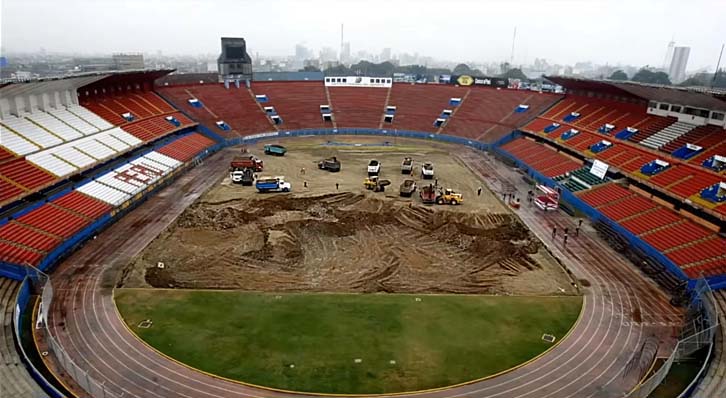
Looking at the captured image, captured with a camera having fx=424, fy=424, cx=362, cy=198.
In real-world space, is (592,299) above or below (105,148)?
below

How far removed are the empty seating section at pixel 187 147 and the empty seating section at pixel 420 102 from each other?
1342 inches

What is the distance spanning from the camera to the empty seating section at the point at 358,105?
80.9 metres

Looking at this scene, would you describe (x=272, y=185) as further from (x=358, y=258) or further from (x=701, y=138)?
(x=701, y=138)

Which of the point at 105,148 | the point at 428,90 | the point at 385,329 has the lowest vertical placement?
the point at 385,329

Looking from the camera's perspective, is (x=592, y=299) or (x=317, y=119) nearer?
(x=592, y=299)

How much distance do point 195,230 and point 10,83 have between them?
21.2 metres

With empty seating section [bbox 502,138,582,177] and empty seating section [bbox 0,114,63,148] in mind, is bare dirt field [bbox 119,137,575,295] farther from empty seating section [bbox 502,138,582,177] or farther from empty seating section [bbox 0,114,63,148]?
empty seating section [bbox 0,114,63,148]

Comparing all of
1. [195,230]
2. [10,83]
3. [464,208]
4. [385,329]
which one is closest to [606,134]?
[464,208]

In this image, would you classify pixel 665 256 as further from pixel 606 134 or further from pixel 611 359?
pixel 606 134

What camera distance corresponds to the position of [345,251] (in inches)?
1293

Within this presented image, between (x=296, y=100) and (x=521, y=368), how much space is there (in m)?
73.1

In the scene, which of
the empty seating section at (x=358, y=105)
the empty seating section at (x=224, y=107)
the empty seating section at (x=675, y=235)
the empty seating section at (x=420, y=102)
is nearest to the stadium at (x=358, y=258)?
the empty seating section at (x=675, y=235)

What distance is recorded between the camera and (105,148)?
47.0m

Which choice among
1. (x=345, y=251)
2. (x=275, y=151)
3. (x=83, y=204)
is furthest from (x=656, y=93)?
(x=83, y=204)
